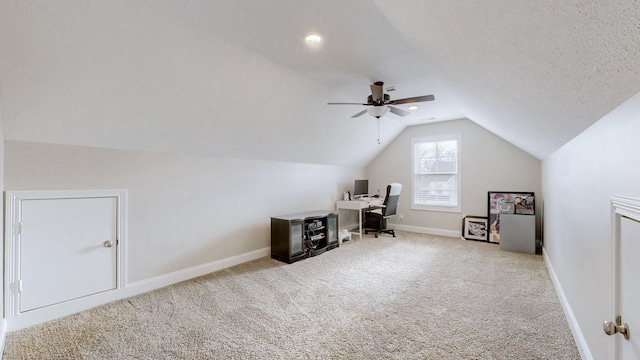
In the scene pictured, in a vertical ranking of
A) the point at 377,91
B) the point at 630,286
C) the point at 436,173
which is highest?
the point at 377,91

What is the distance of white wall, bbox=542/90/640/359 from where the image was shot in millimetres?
1259

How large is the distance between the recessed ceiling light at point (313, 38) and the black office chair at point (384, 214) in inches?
146

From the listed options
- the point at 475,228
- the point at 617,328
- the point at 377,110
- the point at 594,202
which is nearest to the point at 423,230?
the point at 475,228

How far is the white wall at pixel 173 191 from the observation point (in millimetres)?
2580

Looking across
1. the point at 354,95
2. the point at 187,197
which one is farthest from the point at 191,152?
the point at 354,95

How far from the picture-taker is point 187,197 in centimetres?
355

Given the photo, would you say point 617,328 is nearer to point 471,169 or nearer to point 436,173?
point 471,169

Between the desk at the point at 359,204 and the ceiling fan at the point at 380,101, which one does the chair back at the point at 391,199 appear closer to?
the desk at the point at 359,204

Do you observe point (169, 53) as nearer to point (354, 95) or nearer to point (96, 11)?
point (96, 11)

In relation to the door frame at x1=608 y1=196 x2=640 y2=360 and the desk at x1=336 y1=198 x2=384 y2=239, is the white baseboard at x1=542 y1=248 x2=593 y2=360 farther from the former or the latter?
the desk at x1=336 y1=198 x2=384 y2=239

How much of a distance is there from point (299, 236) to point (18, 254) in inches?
119

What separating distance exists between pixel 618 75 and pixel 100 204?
12.7 ft

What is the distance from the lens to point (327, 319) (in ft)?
8.33

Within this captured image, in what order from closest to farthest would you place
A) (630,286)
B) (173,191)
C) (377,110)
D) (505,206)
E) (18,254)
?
1. (630,286)
2. (18,254)
3. (173,191)
4. (377,110)
5. (505,206)
